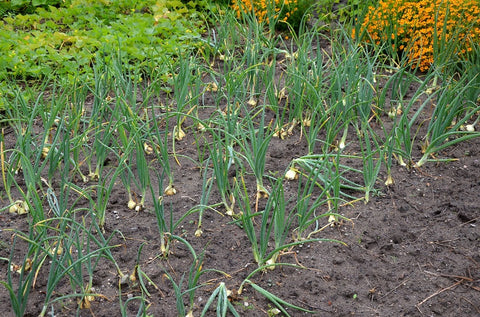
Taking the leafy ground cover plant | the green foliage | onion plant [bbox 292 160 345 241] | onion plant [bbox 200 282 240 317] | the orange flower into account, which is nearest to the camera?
onion plant [bbox 200 282 240 317]

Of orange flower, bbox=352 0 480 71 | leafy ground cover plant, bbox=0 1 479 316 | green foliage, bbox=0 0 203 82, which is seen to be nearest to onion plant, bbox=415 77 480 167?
leafy ground cover plant, bbox=0 1 479 316

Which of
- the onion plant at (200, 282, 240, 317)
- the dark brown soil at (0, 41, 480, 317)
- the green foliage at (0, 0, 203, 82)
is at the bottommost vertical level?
the dark brown soil at (0, 41, 480, 317)

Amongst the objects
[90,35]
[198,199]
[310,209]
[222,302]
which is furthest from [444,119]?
[90,35]

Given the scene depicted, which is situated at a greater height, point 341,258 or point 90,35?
point 90,35

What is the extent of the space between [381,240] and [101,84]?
6.04 feet

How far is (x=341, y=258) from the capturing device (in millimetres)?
2814

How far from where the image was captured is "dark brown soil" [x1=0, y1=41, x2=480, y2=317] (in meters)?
2.57

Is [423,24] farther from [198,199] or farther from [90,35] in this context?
[90,35]

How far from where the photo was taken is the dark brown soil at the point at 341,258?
8.42 ft

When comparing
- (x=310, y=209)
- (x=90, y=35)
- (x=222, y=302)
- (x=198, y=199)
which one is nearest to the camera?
(x=222, y=302)

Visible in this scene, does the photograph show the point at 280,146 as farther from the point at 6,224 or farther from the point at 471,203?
the point at 6,224

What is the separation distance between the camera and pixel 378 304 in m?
2.59

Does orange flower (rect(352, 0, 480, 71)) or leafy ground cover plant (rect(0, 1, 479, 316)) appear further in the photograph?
orange flower (rect(352, 0, 480, 71))

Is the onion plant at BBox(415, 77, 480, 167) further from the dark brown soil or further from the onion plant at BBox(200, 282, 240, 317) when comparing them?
the onion plant at BBox(200, 282, 240, 317)
